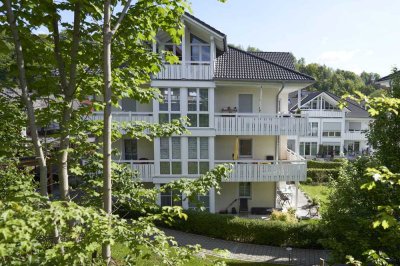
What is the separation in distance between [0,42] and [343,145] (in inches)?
1902

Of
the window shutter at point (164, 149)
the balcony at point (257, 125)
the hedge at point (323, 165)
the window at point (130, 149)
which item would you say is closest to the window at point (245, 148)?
the balcony at point (257, 125)

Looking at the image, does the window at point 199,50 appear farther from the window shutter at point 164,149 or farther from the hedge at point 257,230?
the hedge at point 257,230

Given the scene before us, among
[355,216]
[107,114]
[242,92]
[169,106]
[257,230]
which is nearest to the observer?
[107,114]

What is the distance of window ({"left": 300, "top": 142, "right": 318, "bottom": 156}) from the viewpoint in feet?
150

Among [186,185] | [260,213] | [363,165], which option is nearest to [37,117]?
[186,185]

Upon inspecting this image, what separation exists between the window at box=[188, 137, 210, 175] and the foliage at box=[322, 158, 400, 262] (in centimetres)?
773

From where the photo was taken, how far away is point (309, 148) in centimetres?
4609

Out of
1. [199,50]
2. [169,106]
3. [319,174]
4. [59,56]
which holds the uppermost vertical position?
[199,50]

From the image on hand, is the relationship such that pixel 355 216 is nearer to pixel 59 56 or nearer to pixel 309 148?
pixel 59 56

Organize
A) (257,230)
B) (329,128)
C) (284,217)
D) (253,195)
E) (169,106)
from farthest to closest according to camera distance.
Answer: (329,128), (253,195), (169,106), (284,217), (257,230)

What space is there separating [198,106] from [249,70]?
12.4 ft

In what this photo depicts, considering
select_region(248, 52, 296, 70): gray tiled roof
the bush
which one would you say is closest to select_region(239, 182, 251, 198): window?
select_region(248, 52, 296, 70): gray tiled roof

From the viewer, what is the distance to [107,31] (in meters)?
4.28

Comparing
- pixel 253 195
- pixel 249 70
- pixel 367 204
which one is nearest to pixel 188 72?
pixel 249 70
